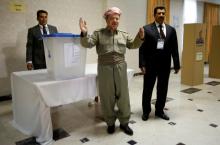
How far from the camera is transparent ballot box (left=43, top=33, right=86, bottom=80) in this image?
87.2 inches

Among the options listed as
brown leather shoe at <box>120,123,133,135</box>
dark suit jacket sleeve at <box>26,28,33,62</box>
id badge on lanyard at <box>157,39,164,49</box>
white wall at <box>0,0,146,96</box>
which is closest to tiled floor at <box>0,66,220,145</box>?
brown leather shoe at <box>120,123,133,135</box>

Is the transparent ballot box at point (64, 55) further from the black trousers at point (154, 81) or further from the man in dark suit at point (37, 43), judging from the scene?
the man in dark suit at point (37, 43)

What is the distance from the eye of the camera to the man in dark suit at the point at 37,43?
3371mm

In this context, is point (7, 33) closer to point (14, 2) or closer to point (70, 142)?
point (14, 2)

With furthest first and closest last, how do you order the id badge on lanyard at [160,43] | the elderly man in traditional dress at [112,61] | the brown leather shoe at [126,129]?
the id badge on lanyard at [160,43] → the brown leather shoe at [126,129] → the elderly man in traditional dress at [112,61]

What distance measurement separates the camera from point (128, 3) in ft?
18.8

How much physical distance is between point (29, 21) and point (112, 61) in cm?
255

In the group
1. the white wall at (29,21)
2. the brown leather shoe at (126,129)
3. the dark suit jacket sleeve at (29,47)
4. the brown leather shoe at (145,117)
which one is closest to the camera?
the brown leather shoe at (126,129)

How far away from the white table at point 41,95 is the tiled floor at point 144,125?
7.1 inches

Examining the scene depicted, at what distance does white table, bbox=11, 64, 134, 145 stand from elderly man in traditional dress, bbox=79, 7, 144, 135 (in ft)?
0.74

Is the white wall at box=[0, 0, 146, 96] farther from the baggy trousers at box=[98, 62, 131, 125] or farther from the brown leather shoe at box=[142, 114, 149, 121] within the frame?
the brown leather shoe at box=[142, 114, 149, 121]

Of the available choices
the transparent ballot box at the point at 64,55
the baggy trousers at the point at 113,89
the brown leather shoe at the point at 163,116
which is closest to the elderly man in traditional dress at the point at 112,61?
the baggy trousers at the point at 113,89

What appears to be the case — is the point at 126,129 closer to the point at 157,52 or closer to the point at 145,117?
the point at 145,117

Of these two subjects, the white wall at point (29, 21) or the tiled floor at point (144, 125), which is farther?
the white wall at point (29, 21)
